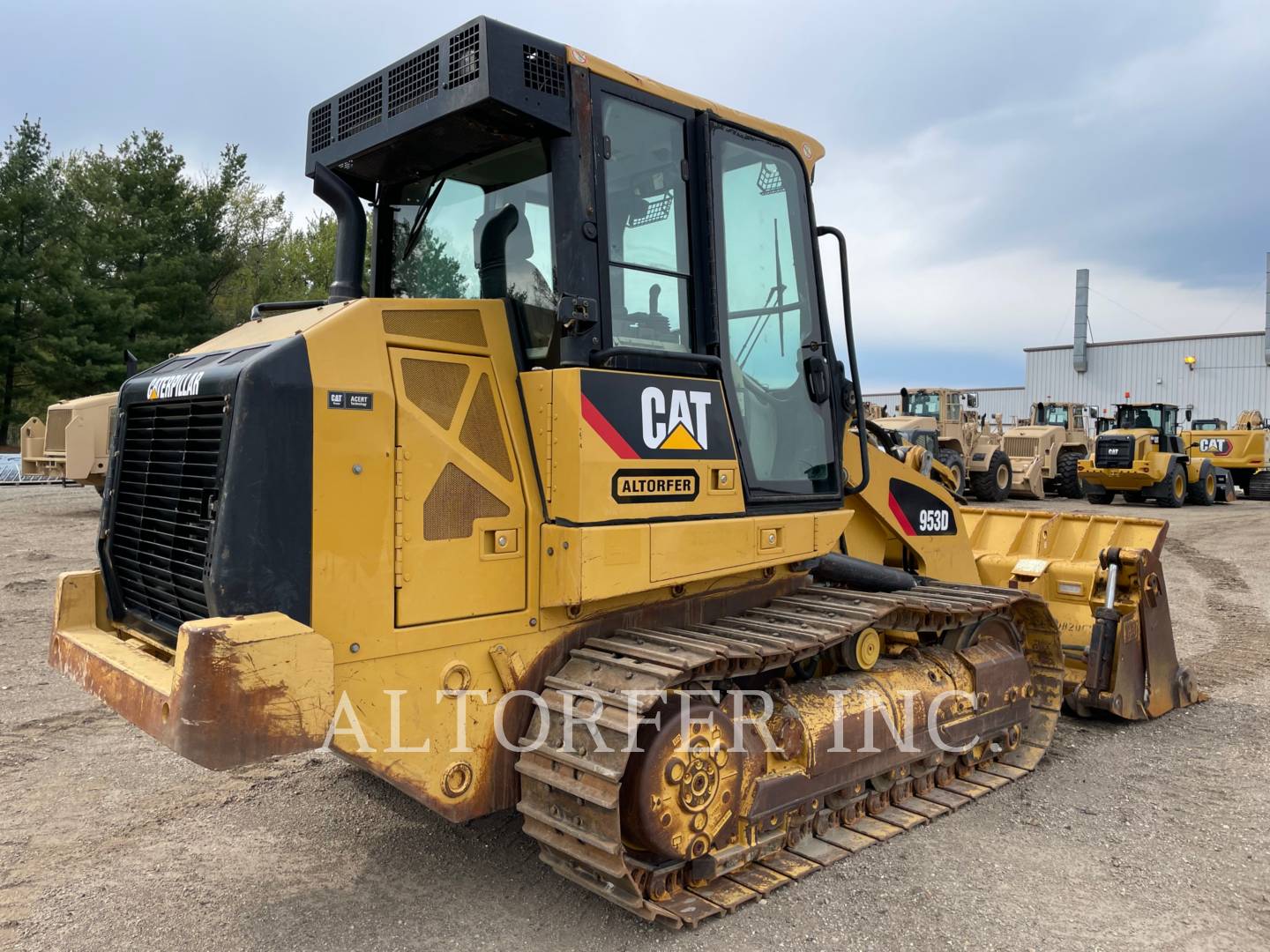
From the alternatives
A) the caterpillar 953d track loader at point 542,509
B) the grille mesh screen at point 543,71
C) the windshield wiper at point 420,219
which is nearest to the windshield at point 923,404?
the caterpillar 953d track loader at point 542,509

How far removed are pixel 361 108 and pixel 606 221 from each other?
119cm

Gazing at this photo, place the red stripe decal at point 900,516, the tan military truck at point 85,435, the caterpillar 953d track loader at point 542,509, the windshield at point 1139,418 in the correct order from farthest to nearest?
the windshield at point 1139,418 < the tan military truck at point 85,435 < the red stripe decal at point 900,516 < the caterpillar 953d track loader at point 542,509

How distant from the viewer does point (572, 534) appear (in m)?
3.44

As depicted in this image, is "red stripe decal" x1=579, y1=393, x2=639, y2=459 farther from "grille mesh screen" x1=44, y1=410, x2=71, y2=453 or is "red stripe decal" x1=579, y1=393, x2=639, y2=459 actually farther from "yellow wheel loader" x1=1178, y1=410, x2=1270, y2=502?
"yellow wheel loader" x1=1178, y1=410, x2=1270, y2=502

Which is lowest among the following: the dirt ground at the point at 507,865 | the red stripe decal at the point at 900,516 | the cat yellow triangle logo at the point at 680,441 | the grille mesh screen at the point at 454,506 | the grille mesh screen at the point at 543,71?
the dirt ground at the point at 507,865

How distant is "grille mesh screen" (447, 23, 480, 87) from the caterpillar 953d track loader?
0.03 meters

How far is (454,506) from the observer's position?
3387 millimetres

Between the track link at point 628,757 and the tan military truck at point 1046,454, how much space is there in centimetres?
2061

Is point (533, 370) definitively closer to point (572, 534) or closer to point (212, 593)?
point (572, 534)

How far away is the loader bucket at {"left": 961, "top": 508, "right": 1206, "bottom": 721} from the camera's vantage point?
5.71 metres

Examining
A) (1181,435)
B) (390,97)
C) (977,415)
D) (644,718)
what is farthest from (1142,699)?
(1181,435)

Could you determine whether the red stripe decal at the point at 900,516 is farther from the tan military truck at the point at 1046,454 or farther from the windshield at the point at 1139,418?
the windshield at the point at 1139,418

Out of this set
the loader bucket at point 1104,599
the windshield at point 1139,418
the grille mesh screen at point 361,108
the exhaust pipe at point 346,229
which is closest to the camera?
the grille mesh screen at point 361,108

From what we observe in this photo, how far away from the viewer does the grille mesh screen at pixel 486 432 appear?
3461mm
